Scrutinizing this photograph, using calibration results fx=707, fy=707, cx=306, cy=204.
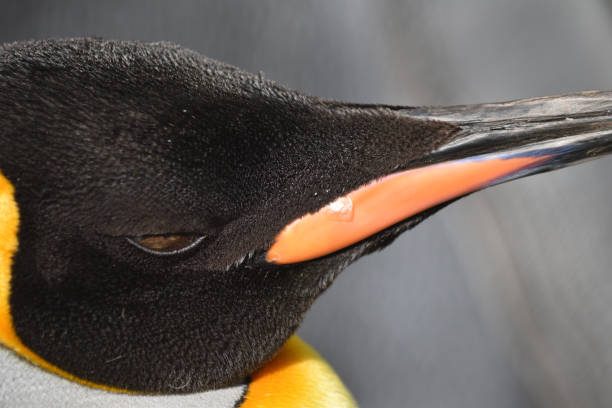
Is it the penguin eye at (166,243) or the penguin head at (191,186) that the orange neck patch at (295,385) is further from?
the penguin eye at (166,243)

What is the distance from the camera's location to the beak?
528 mm

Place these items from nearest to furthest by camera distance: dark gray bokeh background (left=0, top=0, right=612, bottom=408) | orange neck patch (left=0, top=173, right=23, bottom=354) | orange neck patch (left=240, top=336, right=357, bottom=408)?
1. orange neck patch (left=0, top=173, right=23, bottom=354)
2. orange neck patch (left=240, top=336, right=357, bottom=408)
3. dark gray bokeh background (left=0, top=0, right=612, bottom=408)

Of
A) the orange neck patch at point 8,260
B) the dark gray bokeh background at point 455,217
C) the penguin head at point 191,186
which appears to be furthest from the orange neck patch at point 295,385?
the dark gray bokeh background at point 455,217

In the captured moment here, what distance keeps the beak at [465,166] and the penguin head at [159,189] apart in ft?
0.03

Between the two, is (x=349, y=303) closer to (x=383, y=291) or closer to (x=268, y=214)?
(x=383, y=291)

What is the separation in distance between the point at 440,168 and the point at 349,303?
699mm

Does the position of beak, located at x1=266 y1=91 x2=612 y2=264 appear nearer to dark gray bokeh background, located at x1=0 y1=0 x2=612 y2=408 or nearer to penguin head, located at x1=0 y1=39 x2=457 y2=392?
penguin head, located at x1=0 y1=39 x2=457 y2=392

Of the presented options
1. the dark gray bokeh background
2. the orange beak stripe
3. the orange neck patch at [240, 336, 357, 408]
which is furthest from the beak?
the dark gray bokeh background

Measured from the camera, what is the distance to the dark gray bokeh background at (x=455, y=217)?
1.17 m

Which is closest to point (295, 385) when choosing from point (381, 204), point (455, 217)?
point (381, 204)

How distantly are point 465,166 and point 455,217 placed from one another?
2.55 feet

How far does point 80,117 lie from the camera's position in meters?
0.48

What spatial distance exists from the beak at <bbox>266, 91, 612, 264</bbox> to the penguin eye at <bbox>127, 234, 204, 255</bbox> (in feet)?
0.21

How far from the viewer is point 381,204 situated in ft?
1.76
